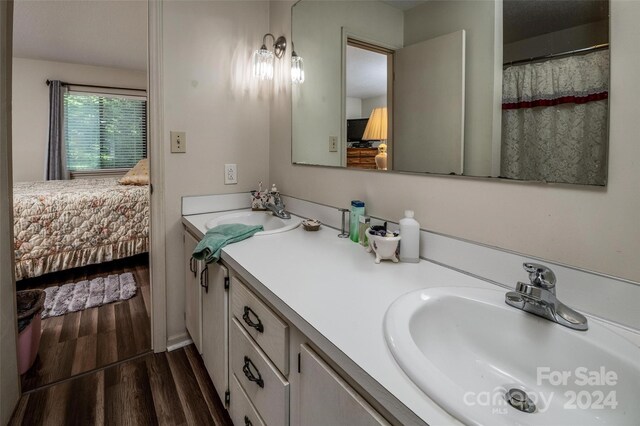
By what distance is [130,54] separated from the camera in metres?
4.14

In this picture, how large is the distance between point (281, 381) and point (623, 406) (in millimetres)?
672

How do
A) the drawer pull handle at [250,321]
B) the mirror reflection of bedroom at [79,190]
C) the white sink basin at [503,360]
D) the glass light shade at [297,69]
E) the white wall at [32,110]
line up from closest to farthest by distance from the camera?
the white sink basin at [503,360], the drawer pull handle at [250,321], the glass light shade at [297,69], the mirror reflection of bedroom at [79,190], the white wall at [32,110]

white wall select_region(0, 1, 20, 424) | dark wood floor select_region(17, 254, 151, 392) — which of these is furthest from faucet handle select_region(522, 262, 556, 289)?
dark wood floor select_region(17, 254, 151, 392)

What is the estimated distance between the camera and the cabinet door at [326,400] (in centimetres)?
57

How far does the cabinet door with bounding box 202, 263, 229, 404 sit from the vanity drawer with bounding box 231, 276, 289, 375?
100mm

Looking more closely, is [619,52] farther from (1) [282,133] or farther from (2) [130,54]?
(2) [130,54]

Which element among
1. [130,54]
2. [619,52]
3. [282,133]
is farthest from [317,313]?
[130,54]

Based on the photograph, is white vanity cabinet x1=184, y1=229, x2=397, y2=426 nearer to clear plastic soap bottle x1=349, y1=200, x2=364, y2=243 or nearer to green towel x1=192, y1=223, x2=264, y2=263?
green towel x1=192, y1=223, x2=264, y2=263

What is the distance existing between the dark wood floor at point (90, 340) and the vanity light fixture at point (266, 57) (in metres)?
1.73

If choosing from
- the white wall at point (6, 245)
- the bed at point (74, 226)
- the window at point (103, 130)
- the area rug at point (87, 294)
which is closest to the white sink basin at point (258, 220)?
the white wall at point (6, 245)

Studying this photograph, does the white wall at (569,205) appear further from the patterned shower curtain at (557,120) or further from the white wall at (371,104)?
the white wall at (371,104)

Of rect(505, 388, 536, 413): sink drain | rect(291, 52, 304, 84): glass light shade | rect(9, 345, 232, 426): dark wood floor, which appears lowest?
rect(9, 345, 232, 426): dark wood floor

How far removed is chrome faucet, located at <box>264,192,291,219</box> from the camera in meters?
1.77

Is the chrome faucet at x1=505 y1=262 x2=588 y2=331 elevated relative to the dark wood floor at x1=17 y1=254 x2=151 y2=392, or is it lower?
Result: elevated
